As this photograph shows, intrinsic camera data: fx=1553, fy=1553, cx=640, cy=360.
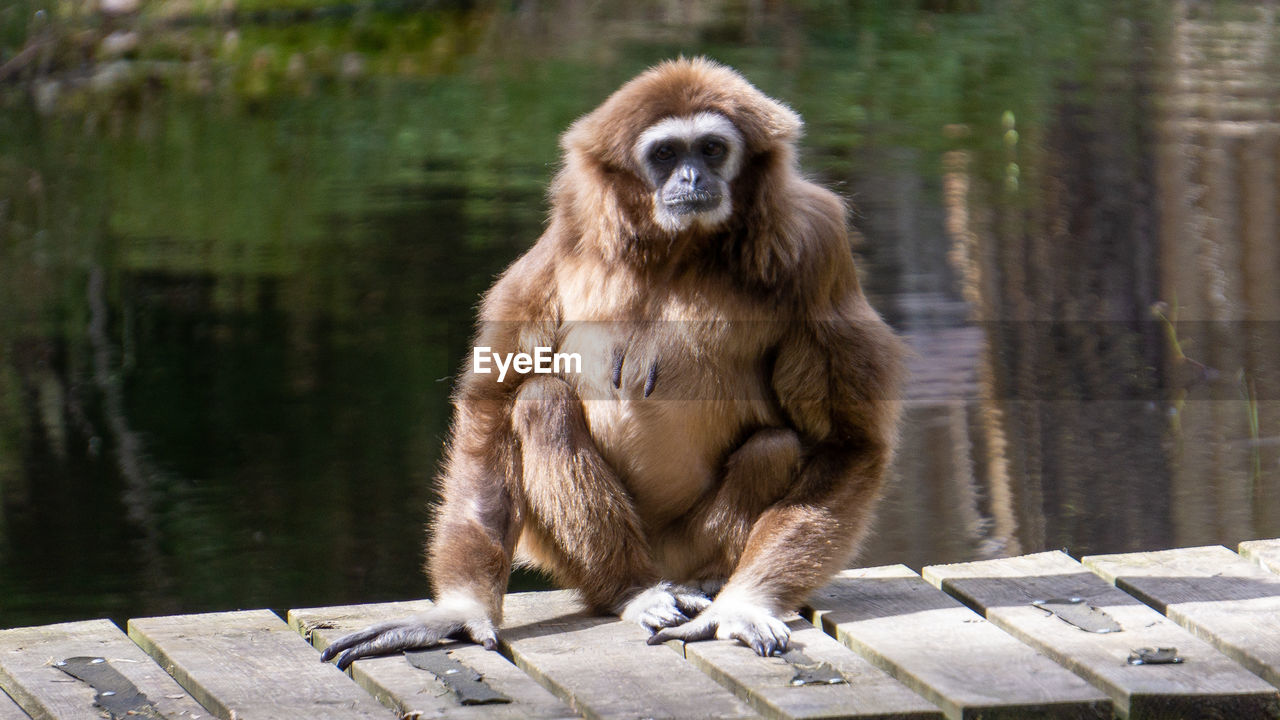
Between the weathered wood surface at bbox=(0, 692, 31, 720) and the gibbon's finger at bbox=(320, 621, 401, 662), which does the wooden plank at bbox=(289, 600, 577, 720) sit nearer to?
the gibbon's finger at bbox=(320, 621, 401, 662)

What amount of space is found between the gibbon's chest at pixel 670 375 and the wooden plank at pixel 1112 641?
736 mm

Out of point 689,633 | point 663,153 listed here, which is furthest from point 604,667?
point 663,153

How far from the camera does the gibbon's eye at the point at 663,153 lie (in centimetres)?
399

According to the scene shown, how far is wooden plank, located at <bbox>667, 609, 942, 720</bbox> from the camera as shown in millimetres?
3215

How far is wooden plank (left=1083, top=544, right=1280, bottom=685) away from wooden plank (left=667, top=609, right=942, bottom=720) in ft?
2.65

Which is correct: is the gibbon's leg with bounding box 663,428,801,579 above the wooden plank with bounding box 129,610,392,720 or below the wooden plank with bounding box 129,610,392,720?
above

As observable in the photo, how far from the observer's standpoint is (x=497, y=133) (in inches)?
549

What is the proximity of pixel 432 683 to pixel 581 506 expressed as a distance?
2.13ft

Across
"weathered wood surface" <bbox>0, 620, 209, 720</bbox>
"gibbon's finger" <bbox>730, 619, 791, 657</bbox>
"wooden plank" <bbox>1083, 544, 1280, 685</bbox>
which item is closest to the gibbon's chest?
"gibbon's finger" <bbox>730, 619, 791, 657</bbox>

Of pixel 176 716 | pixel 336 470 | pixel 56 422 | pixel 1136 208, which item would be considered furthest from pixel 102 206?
pixel 176 716

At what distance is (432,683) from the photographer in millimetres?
3488

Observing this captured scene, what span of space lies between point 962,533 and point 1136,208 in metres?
5.38

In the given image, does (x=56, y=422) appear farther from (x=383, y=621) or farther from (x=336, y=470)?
(x=383, y=621)

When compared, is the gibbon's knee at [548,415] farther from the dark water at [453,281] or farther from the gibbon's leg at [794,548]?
the dark water at [453,281]
